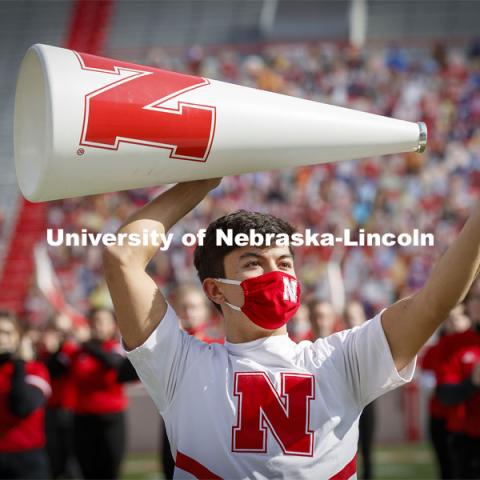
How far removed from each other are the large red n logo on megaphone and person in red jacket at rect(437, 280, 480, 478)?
11.1 feet

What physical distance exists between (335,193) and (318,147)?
37.5 feet

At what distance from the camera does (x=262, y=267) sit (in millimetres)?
2348

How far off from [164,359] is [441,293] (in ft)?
2.30

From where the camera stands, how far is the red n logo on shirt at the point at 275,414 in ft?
7.25

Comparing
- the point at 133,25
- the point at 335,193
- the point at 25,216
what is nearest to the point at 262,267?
the point at 335,193

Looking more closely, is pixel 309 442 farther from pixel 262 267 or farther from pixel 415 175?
pixel 415 175

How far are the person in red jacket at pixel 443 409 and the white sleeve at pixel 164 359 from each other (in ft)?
11.0

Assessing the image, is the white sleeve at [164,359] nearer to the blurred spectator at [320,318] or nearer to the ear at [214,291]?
the ear at [214,291]

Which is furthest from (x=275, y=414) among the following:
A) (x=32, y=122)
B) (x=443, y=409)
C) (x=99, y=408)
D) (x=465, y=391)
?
(x=99, y=408)

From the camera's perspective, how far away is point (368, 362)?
2.24 meters

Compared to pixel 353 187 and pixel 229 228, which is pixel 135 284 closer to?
pixel 229 228

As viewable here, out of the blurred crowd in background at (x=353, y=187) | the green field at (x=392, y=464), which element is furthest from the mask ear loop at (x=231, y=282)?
the blurred crowd in background at (x=353, y=187)

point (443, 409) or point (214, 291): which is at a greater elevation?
point (214, 291)

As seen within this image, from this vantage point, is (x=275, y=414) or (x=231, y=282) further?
(x=231, y=282)
